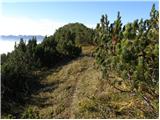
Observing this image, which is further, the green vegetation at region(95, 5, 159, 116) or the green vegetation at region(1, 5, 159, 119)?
the green vegetation at region(1, 5, 159, 119)

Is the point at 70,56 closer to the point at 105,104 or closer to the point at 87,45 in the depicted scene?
the point at 87,45

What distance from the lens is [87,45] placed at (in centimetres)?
3738

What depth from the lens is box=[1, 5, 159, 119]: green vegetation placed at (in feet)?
36.7

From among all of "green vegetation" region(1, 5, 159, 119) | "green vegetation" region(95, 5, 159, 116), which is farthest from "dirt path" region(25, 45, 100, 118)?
"green vegetation" region(95, 5, 159, 116)

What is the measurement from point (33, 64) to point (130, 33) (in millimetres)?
17656

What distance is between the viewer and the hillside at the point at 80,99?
16.5 m

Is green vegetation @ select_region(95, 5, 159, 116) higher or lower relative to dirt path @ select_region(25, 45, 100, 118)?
higher

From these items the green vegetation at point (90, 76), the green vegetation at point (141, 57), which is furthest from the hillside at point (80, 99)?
the green vegetation at point (141, 57)

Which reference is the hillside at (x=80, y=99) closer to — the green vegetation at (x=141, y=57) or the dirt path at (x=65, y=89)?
the dirt path at (x=65, y=89)

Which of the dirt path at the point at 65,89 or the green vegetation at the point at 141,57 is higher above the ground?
the green vegetation at the point at 141,57

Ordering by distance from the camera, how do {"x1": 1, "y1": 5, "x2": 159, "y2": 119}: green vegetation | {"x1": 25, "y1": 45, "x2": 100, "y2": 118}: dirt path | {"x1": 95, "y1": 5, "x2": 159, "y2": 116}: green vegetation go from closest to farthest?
{"x1": 95, "y1": 5, "x2": 159, "y2": 116}: green vegetation → {"x1": 1, "y1": 5, "x2": 159, "y2": 119}: green vegetation → {"x1": 25, "y1": 45, "x2": 100, "y2": 118}: dirt path

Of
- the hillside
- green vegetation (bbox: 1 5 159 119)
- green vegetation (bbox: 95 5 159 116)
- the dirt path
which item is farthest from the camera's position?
the dirt path

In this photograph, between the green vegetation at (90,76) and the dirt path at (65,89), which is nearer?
the green vegetation at (90,76)

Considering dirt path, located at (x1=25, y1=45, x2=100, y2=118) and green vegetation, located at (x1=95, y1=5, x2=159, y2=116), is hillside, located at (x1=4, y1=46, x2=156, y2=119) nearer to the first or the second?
dirt path, located at (x1=25, y1=45, x2=100, y2=118)
